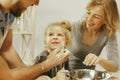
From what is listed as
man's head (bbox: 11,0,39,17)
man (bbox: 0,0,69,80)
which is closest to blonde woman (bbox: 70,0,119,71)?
man (bbox: 0,0,69,80)

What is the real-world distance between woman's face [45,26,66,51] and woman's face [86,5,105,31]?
187 millimetres

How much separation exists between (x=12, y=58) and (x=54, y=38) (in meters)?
0.26

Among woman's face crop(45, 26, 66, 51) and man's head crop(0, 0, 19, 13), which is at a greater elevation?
man's head crop(0, 0, 19, 13)

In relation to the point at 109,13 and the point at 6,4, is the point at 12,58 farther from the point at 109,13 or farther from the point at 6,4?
the point at 109,13

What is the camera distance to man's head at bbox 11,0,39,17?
4.56 feet

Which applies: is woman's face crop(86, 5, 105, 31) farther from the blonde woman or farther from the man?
the man

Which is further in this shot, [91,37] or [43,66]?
[91,37]

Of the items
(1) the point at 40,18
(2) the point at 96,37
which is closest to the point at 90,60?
(2) the point at 96,37

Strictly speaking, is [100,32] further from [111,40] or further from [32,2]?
[32,2]

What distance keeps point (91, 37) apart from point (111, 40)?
12cm

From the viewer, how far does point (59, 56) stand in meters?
1.45

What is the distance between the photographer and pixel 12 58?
4.56 feet

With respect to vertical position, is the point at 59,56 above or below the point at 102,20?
below

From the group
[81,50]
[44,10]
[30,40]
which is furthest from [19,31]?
[81,50]
